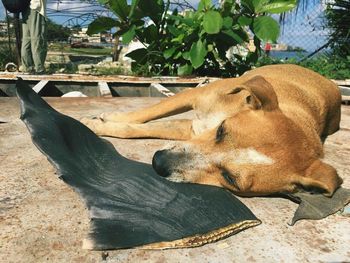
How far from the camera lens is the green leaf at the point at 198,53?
7457 millimetres

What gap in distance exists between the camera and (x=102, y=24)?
25.1 ft

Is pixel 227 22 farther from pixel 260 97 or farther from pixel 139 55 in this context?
pixel 260 97

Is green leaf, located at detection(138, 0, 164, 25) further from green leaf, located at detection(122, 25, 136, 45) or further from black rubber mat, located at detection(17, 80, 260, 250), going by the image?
black rubber mat, located at detection(17, 80, 260, 250)

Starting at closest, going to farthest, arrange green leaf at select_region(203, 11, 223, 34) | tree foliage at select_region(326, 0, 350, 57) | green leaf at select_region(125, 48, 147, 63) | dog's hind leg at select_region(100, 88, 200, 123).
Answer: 1. dog's hind leg at select_region(100, 88, 200, 123)
2. green leaf at select_region(203, 11, 223, 34)
3. green leaf at select_region(125, 48, 147, 63)
4. tree foliage at select_region(326, 0, 350, 57)

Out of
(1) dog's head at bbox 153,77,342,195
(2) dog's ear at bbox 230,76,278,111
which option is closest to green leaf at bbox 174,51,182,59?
(2) dog's ear at bbox 230,76,278,111

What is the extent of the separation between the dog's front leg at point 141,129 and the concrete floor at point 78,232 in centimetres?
77

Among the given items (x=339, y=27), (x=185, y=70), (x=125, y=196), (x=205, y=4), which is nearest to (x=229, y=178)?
(x=125, y=196)

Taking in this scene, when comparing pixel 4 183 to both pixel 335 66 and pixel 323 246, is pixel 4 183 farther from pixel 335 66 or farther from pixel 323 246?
pixel 335 66

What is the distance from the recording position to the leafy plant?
24.4ft

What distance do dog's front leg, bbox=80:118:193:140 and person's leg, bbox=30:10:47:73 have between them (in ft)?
15.3

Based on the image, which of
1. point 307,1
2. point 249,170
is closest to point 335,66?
point 307,1

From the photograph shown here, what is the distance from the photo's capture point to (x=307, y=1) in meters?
9.75

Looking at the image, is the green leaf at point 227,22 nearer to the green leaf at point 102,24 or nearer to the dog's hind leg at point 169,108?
the green leaf at point 102,24

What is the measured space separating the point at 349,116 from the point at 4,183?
4413mm
